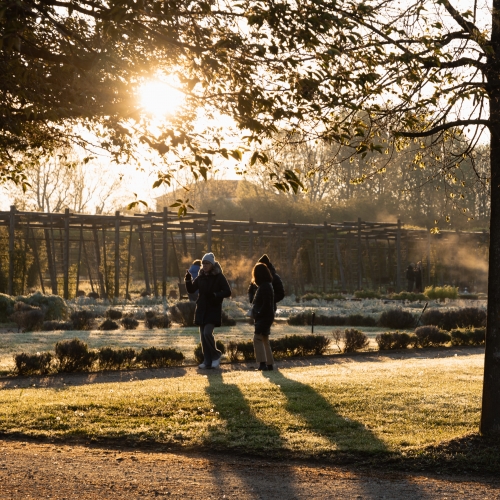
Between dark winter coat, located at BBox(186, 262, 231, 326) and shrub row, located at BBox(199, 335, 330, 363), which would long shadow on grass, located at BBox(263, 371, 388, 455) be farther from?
shrub row, located at BBox(199, 335, 330, 363)

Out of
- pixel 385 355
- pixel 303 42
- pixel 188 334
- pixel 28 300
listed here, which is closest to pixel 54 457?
pixel 303 42

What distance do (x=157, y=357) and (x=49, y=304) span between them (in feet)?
32.8

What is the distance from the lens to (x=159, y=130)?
23.8 ft

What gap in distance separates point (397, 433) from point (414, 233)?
34.0m

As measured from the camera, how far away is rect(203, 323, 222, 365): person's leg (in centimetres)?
1352

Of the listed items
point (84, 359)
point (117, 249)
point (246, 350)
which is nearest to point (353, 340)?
point (246, 350)

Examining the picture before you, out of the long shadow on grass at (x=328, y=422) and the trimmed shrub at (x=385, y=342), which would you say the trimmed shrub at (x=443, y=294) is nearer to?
the trimmed shrub at (x=385, y=342)

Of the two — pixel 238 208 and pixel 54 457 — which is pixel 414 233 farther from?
pixel 54 457

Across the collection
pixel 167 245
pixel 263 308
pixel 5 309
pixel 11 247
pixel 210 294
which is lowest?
pixel 5 309

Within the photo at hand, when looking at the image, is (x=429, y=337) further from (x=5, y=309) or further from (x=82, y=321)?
(x=5, y=309)

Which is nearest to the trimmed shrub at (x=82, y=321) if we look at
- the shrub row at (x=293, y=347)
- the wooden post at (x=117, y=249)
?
the shrub row at (x=293, y=347)

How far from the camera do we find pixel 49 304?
77.8 feet

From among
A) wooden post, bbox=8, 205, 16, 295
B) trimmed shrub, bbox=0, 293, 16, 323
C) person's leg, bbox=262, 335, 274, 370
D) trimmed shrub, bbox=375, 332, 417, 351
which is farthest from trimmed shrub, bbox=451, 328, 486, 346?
wooden post, bbox=8, 205, 16, 295

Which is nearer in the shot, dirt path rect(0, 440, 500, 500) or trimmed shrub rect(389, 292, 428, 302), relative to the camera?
dirt path rect(0, 440, 500, 500)
